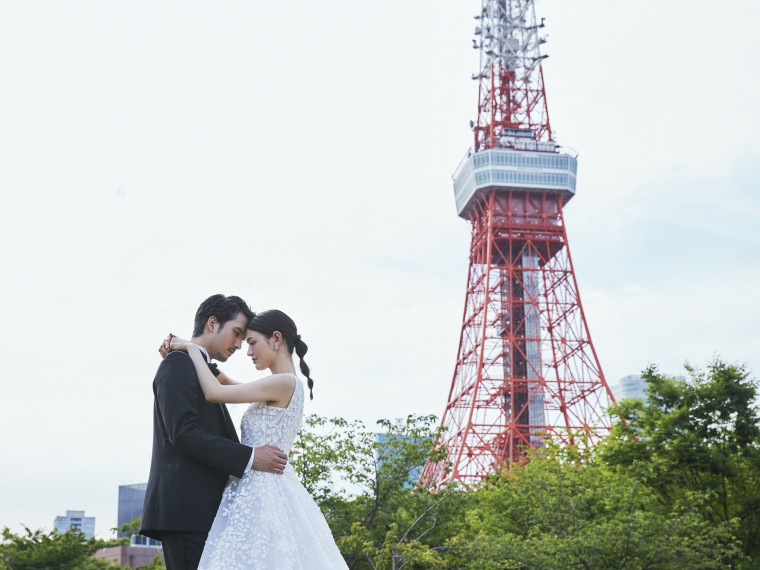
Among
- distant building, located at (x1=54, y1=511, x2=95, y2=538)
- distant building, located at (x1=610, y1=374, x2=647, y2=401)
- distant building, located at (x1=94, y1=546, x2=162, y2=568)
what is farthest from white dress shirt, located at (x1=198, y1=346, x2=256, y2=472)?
distant building, located at (x1=610, y1=374, x2=647, y2=401)

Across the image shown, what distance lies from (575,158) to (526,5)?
9032mm

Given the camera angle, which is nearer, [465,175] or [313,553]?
[313,553]

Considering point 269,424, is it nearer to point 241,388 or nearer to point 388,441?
point 241,388

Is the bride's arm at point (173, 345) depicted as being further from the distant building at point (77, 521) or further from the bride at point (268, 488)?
the distant building at point (77, 521)

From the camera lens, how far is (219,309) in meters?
4.29

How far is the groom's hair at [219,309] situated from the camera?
4.29 m

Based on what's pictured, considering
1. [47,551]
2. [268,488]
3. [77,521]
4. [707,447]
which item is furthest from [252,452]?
[77,521]

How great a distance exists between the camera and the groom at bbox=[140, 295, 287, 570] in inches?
154

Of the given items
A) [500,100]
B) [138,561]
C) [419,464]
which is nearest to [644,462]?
[419,464]

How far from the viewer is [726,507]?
18156mm

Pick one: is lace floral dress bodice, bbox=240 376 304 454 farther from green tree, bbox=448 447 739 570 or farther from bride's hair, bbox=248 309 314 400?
green tree, bbox=448 447 739 570

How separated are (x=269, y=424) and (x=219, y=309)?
60 cm

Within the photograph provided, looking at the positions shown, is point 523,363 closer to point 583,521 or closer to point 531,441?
point 531,441

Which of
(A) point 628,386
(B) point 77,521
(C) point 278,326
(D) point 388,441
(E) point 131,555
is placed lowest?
(C) point 278,326
